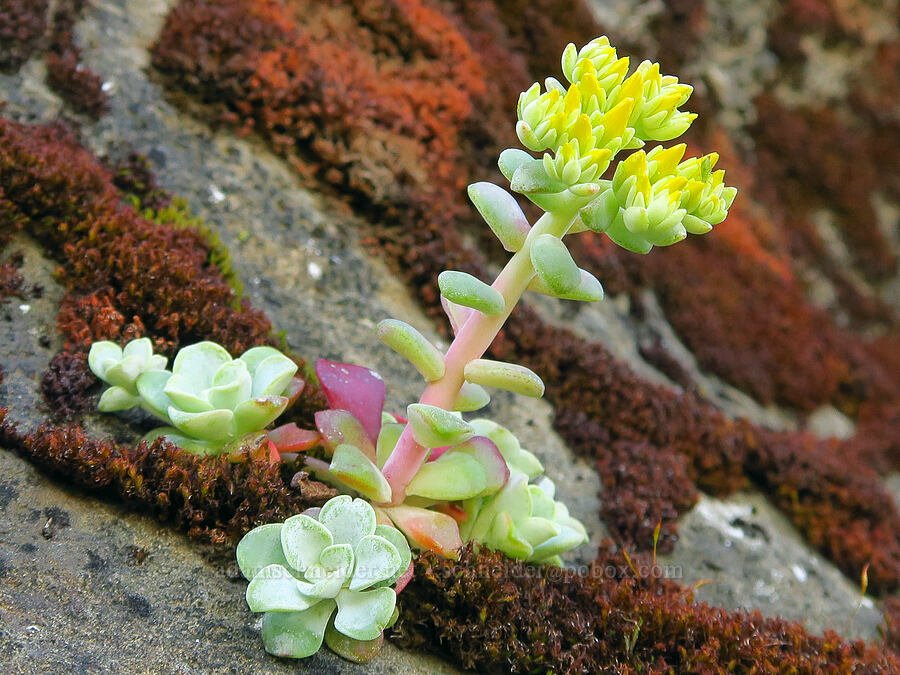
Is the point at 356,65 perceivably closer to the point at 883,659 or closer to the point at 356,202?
the point at 356,202

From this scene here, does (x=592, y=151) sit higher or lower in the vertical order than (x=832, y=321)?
higher

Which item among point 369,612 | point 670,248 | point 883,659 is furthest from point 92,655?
point 670,248

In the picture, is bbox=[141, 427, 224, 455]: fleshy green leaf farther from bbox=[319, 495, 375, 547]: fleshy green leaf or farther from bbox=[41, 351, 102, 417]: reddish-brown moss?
bbox=[319, 495, 375, 547]: fleshy green leaf

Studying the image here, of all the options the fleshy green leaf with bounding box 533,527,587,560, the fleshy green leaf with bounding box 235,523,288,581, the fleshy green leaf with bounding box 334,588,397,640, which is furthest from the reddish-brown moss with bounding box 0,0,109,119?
the fleshy green leaf with bounding box 533,527,587,560

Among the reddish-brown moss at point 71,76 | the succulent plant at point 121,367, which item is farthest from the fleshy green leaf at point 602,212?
the reddish-brown moss at point 71,76

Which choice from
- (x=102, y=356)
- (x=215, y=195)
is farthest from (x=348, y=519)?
(x=215, y=195)

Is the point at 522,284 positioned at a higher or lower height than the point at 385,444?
higher

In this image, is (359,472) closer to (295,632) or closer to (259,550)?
(259,550)

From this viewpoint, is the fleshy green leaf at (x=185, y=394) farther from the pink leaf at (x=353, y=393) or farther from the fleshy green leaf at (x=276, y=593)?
the fleshy green leaf at (x=276, y=593)
